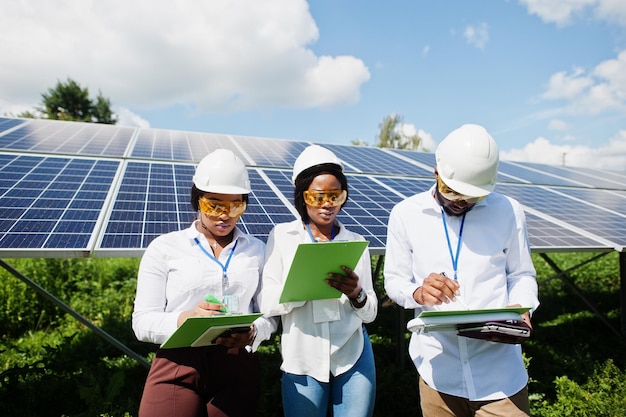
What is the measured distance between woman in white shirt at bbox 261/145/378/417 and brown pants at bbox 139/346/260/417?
27 cm

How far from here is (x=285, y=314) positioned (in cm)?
262

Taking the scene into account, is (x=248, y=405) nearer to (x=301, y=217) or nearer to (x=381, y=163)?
(x=301, y=217)

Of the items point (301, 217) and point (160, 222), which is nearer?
point (301, 217)

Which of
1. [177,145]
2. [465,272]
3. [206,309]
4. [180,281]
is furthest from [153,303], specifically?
[177,145]

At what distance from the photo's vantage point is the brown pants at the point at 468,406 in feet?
7.66

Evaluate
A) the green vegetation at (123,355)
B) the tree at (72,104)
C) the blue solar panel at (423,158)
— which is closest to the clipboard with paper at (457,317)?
the green vegetation at (123,355)

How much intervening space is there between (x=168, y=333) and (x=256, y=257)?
0.68m

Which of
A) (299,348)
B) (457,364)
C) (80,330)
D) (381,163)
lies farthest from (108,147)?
(457,364)

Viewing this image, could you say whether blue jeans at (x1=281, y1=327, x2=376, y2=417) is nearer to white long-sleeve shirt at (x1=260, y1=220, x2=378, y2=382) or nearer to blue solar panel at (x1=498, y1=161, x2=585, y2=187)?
white long-sleeve shirt at (x1=260, y1=220, x2=378, y2=382)

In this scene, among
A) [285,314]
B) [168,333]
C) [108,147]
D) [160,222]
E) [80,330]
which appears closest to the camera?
[168,333]

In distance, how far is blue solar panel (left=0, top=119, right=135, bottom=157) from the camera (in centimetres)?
619

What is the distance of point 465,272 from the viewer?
2455 mm

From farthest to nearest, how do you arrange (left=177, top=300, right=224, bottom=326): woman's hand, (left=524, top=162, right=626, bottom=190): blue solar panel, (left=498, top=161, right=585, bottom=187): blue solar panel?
(left=524, top=162, right=626, bottom=190): blue solar panel, (left=498, top=161, right=585, bottom=187): blue solar panel, (left=177, top=300, right=224, bottom=326): woman's hand

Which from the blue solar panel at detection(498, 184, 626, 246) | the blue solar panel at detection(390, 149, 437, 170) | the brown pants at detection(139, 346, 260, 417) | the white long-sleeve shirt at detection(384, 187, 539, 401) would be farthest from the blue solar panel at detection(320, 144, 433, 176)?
the brown pants at detection(139, 346, 260, 417)
